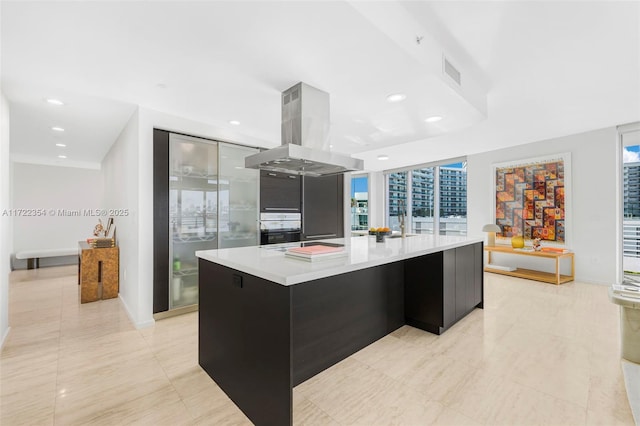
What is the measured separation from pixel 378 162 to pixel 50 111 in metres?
5.69

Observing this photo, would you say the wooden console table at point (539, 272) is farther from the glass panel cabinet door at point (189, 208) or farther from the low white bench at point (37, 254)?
the low white bench at point (37, 254)

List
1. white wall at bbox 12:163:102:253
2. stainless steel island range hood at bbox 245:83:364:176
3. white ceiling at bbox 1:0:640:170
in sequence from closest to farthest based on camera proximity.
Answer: white ceiling at bbox 1:0:640:170
stainless steel island range hood at bbox 245:83:364:176
white wall at bbox 12:163:102:253

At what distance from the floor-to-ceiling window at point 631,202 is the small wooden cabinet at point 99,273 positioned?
783 cm

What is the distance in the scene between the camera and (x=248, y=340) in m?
1.77

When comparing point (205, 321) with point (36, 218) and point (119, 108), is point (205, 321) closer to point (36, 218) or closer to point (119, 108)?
point (119, 108)

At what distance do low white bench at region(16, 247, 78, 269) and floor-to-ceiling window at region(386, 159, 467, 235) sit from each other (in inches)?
294

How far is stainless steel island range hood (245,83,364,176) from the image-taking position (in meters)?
2.43

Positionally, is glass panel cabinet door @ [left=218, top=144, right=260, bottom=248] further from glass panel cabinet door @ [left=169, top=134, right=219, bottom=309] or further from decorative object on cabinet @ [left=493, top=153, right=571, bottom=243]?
decorative object on cabinet @ [left=493, top=153, right=571, bottom=243]

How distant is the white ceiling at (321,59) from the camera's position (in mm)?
1700

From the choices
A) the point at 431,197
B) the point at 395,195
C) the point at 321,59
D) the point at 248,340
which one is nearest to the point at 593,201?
the point at 431,197

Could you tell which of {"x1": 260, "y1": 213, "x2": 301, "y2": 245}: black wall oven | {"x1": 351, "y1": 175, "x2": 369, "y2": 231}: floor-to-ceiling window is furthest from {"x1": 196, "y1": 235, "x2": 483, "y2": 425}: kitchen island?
{"x1": 351, "y1": 175, "x2": 369, "y2": 231}: floor-to-ceiling window

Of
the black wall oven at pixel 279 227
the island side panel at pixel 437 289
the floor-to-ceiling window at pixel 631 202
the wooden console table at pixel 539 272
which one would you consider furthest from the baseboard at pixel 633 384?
the black wall oven at pixel 279 227

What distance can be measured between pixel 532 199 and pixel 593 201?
837 millimetres

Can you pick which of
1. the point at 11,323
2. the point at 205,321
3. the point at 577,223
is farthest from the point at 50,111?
the point at 577,223
